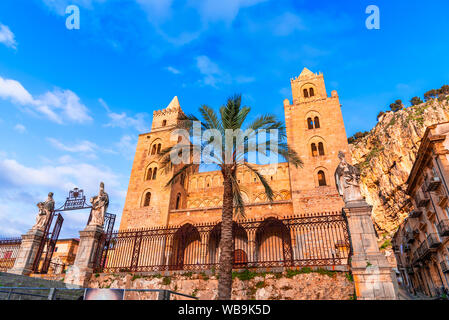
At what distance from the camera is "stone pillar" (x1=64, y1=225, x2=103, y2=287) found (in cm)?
1003

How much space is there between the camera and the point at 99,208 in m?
11.6

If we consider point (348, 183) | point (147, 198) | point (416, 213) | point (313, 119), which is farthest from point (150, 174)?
point (416, 213)

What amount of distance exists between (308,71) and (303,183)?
14.5 m

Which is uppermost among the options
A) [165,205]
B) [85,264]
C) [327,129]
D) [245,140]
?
[327,129]

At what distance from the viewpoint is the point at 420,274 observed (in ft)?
82.6

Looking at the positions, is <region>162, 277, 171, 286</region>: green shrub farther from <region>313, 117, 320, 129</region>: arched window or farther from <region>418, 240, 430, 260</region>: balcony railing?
<region>313, 117, 320, 129</region>: arched window

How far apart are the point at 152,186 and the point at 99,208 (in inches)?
564

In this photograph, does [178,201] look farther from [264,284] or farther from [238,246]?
[264,284]

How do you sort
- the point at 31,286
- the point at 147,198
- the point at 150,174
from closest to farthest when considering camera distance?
the point at 31,286 → the point at 147,198 → the point at 150,174

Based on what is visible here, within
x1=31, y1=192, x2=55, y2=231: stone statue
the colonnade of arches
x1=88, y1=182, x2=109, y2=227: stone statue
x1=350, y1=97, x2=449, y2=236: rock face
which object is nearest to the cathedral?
the colonnade of arches
